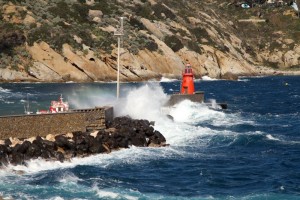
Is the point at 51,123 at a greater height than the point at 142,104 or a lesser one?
lesser

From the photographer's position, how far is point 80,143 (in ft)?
105

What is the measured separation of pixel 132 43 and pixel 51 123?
84.2 m

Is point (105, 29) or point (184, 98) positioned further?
point (105, 29)

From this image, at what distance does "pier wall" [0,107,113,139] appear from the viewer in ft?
103

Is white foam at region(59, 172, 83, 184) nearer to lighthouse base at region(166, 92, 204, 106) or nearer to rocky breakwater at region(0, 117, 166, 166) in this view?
rocky breakwater at region(0, 117, 166, 166)

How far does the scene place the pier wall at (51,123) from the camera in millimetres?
31484

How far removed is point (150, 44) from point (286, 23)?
83277 mm

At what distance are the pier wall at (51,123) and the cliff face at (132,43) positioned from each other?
2375 inches

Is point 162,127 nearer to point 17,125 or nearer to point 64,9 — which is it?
point 17,125

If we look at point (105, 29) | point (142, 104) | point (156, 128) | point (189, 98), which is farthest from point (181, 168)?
point (105, 29)

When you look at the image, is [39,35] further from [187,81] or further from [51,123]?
[51,123]

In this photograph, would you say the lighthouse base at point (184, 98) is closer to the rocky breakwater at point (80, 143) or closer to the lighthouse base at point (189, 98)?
the lighthouse base at point (189, 98)

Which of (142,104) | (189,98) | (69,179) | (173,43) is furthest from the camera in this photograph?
(173,43)

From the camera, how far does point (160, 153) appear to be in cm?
3428
